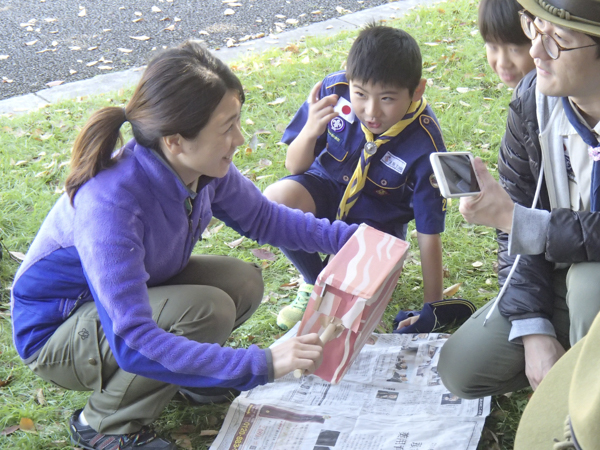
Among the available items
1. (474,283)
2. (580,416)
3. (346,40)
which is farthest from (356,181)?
(346,40)

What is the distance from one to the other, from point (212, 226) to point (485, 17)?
1.73 metres

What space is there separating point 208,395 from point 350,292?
72cm

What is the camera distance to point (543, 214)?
72.4 inches

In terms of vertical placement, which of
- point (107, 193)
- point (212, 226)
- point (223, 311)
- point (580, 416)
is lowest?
point (212, 226)

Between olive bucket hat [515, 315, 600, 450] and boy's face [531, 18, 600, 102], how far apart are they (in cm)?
83

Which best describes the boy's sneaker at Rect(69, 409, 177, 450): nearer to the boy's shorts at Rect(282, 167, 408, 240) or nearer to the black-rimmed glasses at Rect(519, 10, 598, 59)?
the boy's shorts at Rect(282, 167, 408, 240)

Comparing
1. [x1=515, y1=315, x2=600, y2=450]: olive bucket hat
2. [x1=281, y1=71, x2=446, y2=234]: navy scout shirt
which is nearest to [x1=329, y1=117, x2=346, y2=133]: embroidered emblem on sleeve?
[x1=281, y1=71, x2=446, y2=234]: navy scout shirt

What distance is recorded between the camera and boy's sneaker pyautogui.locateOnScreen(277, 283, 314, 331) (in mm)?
2680

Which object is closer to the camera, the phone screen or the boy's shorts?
the phone screen

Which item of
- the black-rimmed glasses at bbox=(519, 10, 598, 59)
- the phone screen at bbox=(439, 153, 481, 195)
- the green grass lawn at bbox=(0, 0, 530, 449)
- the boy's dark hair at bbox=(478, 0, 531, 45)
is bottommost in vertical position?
the green grass lawn at bbox=(0, 0, 530, 449)

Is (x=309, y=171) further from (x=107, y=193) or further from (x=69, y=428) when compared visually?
(x=69, y=428)

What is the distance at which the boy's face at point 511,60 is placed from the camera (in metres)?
2.41

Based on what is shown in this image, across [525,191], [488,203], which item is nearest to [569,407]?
[488,203]

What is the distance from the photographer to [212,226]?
3.44m
